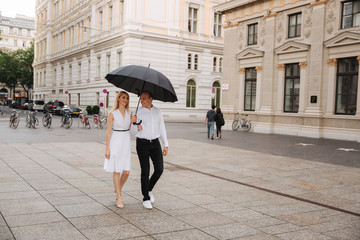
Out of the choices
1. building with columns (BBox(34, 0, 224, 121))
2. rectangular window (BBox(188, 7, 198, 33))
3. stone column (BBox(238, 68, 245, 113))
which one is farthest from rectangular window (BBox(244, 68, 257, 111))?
rectangular window (BBox(188, 7, 198, 33))

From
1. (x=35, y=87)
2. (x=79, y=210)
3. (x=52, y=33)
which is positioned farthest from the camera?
(x=35, y=87)

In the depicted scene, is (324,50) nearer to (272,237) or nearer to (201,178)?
(201,178)

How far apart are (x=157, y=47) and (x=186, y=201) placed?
33.1m

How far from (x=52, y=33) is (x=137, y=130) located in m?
60.5

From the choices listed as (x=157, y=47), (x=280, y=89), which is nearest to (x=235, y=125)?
(x=280, y=89)

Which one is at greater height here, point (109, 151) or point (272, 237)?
point (109, 151)

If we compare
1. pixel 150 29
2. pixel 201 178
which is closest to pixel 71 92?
pixel 150 29

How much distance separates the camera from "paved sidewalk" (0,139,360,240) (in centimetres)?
473

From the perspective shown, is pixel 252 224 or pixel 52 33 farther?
pixel 52 33

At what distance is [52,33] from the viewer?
61.0 meters

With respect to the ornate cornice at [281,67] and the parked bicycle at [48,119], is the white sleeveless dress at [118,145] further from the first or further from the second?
the parked bicycle at [48,119]

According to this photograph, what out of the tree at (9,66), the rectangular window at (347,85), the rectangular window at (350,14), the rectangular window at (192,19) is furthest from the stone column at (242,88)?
the tree at (9,66)

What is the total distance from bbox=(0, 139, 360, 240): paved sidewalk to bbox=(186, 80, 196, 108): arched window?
29890mm

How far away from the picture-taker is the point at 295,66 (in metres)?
21.1
